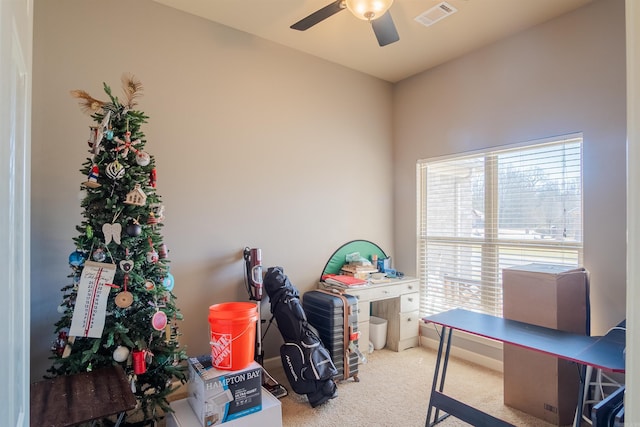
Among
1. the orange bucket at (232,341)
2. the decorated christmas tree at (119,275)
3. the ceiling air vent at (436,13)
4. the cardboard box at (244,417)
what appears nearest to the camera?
the decorated christmas tree at (119,275)

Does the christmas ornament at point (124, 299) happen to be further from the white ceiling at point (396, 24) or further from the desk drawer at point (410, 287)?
the desk drawer at point (410, 287)

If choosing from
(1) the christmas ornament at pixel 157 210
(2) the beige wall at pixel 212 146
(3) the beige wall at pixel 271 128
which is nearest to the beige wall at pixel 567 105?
(3) the beige wall at pixel 271 128

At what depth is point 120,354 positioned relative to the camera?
1.82m

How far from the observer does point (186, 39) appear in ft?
8.98

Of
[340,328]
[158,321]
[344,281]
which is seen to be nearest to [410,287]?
[344,281]

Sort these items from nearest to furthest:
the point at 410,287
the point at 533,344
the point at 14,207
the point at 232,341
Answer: the point at 14,207, the point at 533,344, the point at 232,341, the point at 410,287

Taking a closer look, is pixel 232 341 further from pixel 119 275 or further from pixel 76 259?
pixel 76 259

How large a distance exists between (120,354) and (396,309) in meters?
2.60

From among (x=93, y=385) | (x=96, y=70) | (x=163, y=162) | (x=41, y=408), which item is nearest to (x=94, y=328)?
(x=93, y=385)

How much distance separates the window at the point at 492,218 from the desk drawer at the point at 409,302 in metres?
0.22

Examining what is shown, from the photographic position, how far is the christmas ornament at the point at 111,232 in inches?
72.7

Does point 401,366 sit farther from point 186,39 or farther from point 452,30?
point 186,39

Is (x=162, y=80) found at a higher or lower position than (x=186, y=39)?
lower

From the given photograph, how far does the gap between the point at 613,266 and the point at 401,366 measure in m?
1.88
